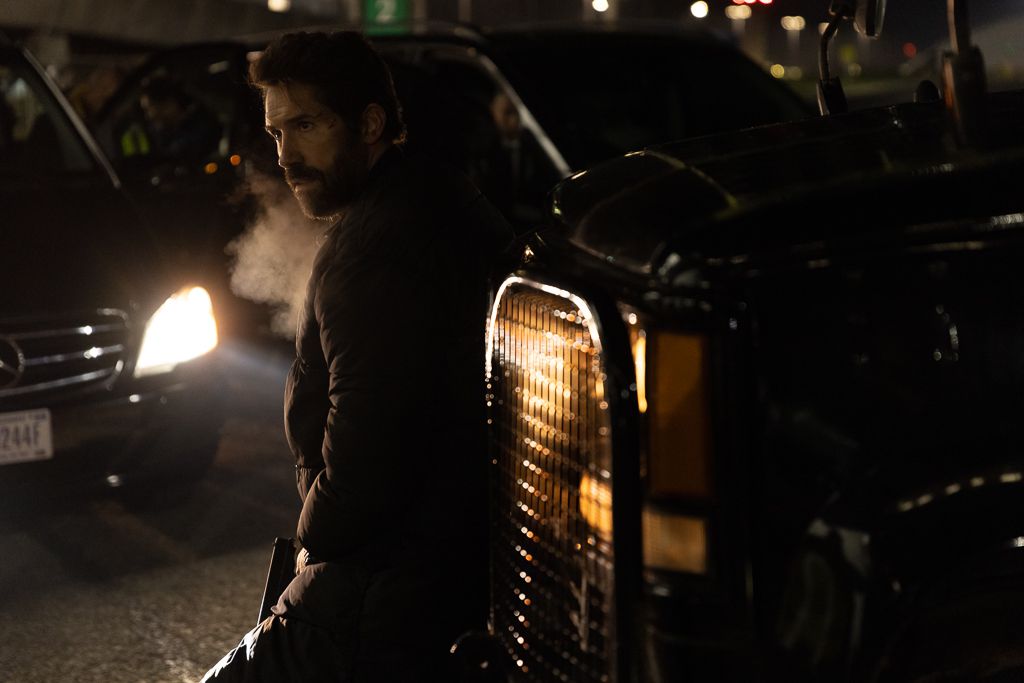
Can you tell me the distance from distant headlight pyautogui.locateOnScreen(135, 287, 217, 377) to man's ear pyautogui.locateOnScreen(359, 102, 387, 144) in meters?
2.59

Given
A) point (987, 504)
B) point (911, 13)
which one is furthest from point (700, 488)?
point (911, 13)

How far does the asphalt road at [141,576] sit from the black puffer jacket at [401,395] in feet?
5.06

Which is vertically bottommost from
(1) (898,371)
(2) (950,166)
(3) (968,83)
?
(1) (898,371)

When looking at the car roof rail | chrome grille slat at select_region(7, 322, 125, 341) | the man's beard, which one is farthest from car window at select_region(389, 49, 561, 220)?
the man's beard

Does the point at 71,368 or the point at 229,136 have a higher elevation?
the point at 229,136

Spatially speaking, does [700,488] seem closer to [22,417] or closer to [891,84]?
[22,417]

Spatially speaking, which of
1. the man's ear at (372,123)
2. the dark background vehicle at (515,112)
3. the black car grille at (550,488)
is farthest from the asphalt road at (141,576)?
the man's ear at (372,123)

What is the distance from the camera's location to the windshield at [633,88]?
630 centimetres

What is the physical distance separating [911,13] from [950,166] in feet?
8.08

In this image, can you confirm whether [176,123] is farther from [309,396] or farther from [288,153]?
[309,396]

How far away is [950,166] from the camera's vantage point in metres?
2.18

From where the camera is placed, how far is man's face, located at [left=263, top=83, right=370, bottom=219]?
8.81 ft

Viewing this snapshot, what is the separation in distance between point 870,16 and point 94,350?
3.05m

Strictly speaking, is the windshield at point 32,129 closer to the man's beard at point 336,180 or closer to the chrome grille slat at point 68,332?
the chrome grille slat at point 68,332
